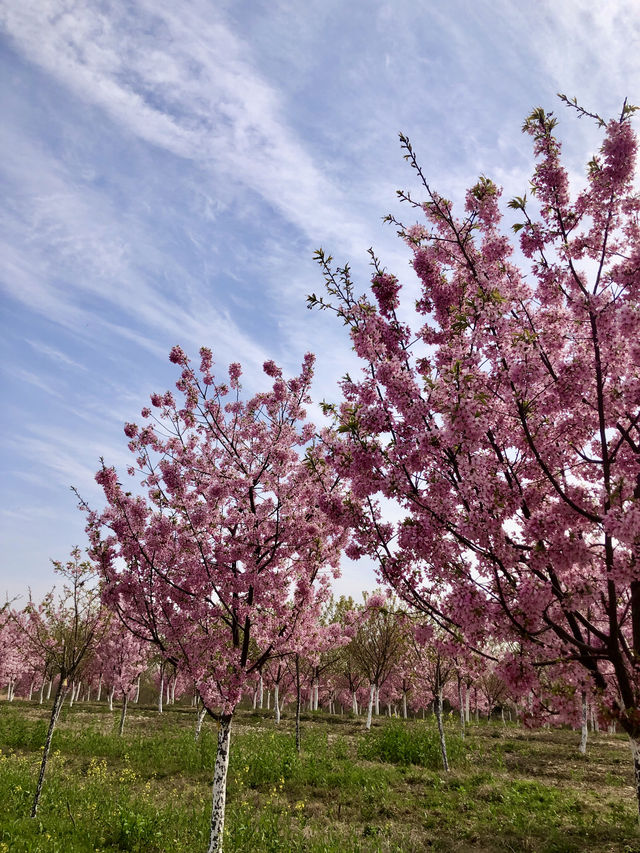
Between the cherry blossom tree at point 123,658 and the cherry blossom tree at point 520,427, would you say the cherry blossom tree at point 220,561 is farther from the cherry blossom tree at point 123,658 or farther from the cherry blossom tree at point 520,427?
the cherry blossom tree at point 123,658

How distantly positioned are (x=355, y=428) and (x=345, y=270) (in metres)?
1.84

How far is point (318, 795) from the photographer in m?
11.7

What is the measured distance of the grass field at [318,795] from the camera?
27.8ft

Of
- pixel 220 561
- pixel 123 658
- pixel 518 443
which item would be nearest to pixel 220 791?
pixel 220 561

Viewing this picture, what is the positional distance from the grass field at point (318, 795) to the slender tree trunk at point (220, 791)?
1430mm

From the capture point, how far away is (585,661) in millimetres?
4293

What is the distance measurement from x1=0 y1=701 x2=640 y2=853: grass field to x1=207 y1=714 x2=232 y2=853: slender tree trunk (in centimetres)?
143

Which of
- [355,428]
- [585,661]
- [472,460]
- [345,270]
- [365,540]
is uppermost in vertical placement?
[345,270]

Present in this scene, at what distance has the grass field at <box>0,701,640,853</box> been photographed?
846 centimetres

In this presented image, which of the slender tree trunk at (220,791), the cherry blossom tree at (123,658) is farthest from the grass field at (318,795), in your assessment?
the cherry blossom tree at (123,658)

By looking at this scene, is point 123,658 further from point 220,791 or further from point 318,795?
point 220,791

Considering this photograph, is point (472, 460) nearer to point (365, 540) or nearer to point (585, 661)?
point (365, 540)

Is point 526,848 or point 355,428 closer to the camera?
point 355,428

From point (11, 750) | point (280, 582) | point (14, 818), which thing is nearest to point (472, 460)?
point (280, 582)
